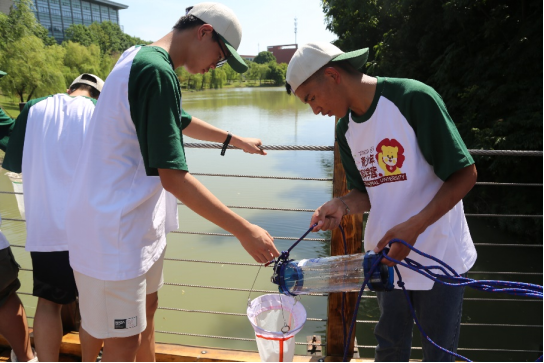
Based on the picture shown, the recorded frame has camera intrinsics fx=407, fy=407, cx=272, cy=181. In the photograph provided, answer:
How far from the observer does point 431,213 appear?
1.25m

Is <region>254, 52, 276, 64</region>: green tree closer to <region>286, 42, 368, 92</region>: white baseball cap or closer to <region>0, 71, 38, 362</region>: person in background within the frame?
<region>0, 71, 38, 362</region>: person in background

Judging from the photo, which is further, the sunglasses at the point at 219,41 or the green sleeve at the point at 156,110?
the sunglasses at the point at 219,41

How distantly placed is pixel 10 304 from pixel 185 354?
83 cm

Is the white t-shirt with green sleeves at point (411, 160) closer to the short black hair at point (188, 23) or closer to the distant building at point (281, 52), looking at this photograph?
the short black hair at point (188, 23)

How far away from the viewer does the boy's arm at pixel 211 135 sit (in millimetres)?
1816

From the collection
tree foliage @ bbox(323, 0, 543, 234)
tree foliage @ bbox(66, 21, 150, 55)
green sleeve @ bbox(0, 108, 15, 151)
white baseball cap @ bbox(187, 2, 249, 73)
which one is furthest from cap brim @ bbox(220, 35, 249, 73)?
tree foliage @ bbox(66, 21, 150, 55)

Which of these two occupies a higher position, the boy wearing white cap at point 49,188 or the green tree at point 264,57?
the green tree at point 264,57

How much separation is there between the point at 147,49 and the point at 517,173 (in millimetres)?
8905

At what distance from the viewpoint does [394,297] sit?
1.46 meters

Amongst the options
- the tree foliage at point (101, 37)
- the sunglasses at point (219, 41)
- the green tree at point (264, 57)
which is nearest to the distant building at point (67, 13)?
the tree foliage at point (101, 37)

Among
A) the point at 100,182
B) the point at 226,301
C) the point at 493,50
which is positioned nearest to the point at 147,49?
the point at 100,182

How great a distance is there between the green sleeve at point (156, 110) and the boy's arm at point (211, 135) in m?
0.66

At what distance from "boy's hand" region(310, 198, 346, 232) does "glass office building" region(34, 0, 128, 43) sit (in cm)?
7558

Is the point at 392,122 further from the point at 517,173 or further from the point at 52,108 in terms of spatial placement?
the point at 517,173
